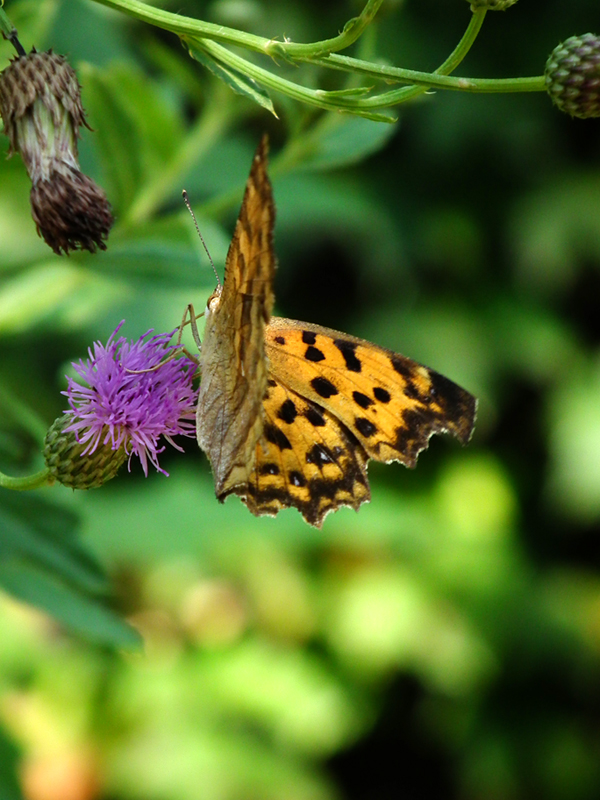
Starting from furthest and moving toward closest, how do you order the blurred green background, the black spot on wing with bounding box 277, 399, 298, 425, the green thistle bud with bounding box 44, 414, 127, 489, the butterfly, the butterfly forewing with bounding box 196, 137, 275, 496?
1. the blurred green background
2. the black spot on wing with bounding box 277, 399, 298, 425
3. the butterfly
4. the green thistle bud with bounding box 44, 414, 127, 489
5. the butterfly forewing with bounding box 196, 137, 275, 496

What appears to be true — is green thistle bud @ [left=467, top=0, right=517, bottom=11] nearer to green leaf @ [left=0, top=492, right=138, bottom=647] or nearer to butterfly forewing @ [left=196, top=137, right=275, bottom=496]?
butterfly forewing @ [left=196, top=137, right=275, bottom=496]

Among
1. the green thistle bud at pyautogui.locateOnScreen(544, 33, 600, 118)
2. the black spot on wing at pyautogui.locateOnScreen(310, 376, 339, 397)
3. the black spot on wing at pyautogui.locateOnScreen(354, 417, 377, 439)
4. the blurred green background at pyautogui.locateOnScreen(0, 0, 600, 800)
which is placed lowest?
the blurred green background at pyautogui.locateOnScreen(0, 0, 600, 800)

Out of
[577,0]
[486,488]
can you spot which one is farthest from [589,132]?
[486,488]

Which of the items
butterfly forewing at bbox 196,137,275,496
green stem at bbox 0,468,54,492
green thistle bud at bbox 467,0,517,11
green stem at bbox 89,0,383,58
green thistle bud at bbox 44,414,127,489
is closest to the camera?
green stem at bbox 89,0,383,58

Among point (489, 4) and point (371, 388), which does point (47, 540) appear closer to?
point (371, 388)

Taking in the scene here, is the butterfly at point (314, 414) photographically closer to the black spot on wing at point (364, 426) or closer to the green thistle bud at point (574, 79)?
the black spot on wing at point (364, 426)

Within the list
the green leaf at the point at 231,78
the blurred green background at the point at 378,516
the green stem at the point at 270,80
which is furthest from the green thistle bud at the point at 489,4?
the blurred green background at the point at 378,516

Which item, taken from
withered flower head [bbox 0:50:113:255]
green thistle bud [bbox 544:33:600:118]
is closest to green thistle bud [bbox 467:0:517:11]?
green thistle bud [bbox 544:33:600:118]

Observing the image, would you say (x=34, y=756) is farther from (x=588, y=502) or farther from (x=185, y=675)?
(x=588, y=502)
